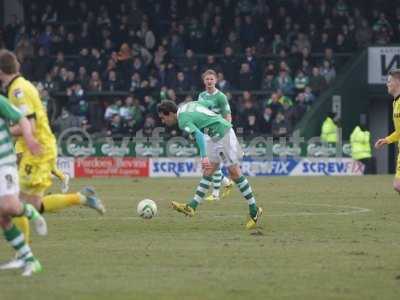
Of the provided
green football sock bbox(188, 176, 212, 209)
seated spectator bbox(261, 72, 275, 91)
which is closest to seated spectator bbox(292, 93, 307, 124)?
seated spectator bbox(261, 72, 275, 91)

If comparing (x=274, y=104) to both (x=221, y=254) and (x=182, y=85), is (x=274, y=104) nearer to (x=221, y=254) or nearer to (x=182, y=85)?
(x=182, y=85)

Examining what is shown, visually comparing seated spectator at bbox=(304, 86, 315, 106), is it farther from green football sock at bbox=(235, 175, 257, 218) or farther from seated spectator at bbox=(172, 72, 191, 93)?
green football sock at bbox=(235, 175, 257, 218)

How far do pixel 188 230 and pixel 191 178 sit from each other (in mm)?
16808

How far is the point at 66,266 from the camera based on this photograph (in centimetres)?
1177

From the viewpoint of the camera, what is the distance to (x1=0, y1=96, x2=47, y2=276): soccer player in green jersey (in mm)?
10508

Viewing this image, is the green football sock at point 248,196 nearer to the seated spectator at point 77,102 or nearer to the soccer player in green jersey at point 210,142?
the soccer player in green jersey at point 210,142

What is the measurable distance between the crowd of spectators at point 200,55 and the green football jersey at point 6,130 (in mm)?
24258

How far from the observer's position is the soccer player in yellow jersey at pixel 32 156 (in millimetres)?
11680

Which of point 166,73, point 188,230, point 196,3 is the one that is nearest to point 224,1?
point 196,3

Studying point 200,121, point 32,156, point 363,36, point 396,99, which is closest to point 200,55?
point 363,36

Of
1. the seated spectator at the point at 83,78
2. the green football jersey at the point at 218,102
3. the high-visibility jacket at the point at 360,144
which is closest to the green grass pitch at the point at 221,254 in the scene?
the green football jersey at the point at 218,102

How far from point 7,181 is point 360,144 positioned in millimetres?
24829

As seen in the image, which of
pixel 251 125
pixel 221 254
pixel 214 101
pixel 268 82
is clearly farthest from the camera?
pixel 268 82

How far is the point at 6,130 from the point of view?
35.1 feet
